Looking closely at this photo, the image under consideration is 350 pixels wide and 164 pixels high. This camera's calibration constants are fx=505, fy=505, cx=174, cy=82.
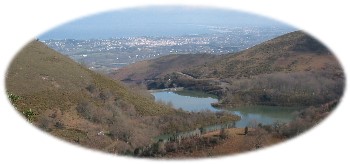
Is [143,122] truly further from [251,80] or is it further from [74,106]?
[251,80]

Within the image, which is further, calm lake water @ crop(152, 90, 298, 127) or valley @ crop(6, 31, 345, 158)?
calm lake water @ crop(152, 90, 298, 127)

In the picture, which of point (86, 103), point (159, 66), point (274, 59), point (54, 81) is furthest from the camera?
point (159, 66)

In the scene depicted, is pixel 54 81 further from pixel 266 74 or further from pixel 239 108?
pixel 266 74

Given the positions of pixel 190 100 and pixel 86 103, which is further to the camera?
pixel 190 100

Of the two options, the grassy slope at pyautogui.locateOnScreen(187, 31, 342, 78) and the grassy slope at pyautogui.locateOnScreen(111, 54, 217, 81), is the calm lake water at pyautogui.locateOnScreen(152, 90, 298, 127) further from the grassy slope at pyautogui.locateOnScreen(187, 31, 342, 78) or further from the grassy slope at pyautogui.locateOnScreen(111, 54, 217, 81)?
the grassy slope at pyautogui.locateOnScreen(111, 54, 217, 81)

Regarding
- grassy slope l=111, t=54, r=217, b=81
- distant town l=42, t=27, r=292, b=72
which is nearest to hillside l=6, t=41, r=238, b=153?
grassy slope l=111, t=54, r=217, b=81

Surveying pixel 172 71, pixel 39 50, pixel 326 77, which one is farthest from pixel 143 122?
pixel 172 71

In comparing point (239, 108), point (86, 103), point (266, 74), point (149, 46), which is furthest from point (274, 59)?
point (149, 46)
